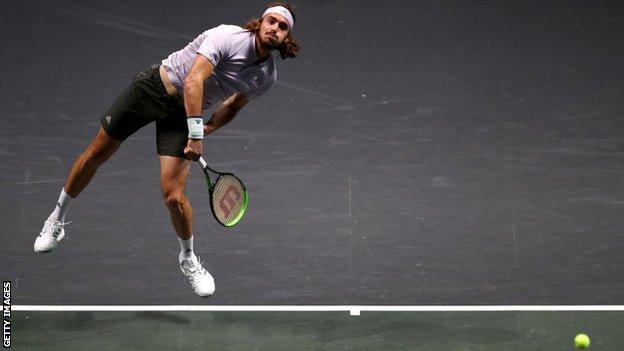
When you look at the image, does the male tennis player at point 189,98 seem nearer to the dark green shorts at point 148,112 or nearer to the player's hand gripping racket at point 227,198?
the dark green shorts at point 148,112

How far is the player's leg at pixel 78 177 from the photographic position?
8.34 m

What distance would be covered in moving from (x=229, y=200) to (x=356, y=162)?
240 centimetres

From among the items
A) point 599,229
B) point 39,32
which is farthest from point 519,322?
point 39,32

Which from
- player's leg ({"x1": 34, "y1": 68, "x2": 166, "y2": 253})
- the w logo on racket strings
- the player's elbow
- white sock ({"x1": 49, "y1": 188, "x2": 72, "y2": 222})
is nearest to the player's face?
the player's elbow

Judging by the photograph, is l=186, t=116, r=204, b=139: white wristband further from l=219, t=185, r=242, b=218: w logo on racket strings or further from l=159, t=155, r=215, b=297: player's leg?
l=219, t=185, r=242, b=218: w logo on racket strings

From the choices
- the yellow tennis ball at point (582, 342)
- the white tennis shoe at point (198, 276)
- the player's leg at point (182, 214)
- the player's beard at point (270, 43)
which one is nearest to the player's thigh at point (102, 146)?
the player's leg at point (182, 214)

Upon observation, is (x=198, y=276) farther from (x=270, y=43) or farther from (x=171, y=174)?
(x=270, y=43)

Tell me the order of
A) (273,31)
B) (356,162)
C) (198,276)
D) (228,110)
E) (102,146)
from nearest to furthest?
(273,31)
(102,146)
(198,276)
(228,110)
(356,162)

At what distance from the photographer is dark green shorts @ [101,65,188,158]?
821cm

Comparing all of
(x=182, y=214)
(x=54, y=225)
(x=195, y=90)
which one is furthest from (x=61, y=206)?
(x=195, y=90)

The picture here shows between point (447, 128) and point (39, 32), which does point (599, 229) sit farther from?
point (39, 32)

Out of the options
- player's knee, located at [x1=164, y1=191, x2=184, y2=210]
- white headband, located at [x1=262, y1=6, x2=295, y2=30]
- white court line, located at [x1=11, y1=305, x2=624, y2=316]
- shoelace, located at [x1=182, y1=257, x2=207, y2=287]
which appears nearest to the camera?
white headband, located at [x1=262, y1=6, x2=295, y2=30]

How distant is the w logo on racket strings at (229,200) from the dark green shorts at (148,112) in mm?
427

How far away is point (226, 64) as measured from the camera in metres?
8.02
